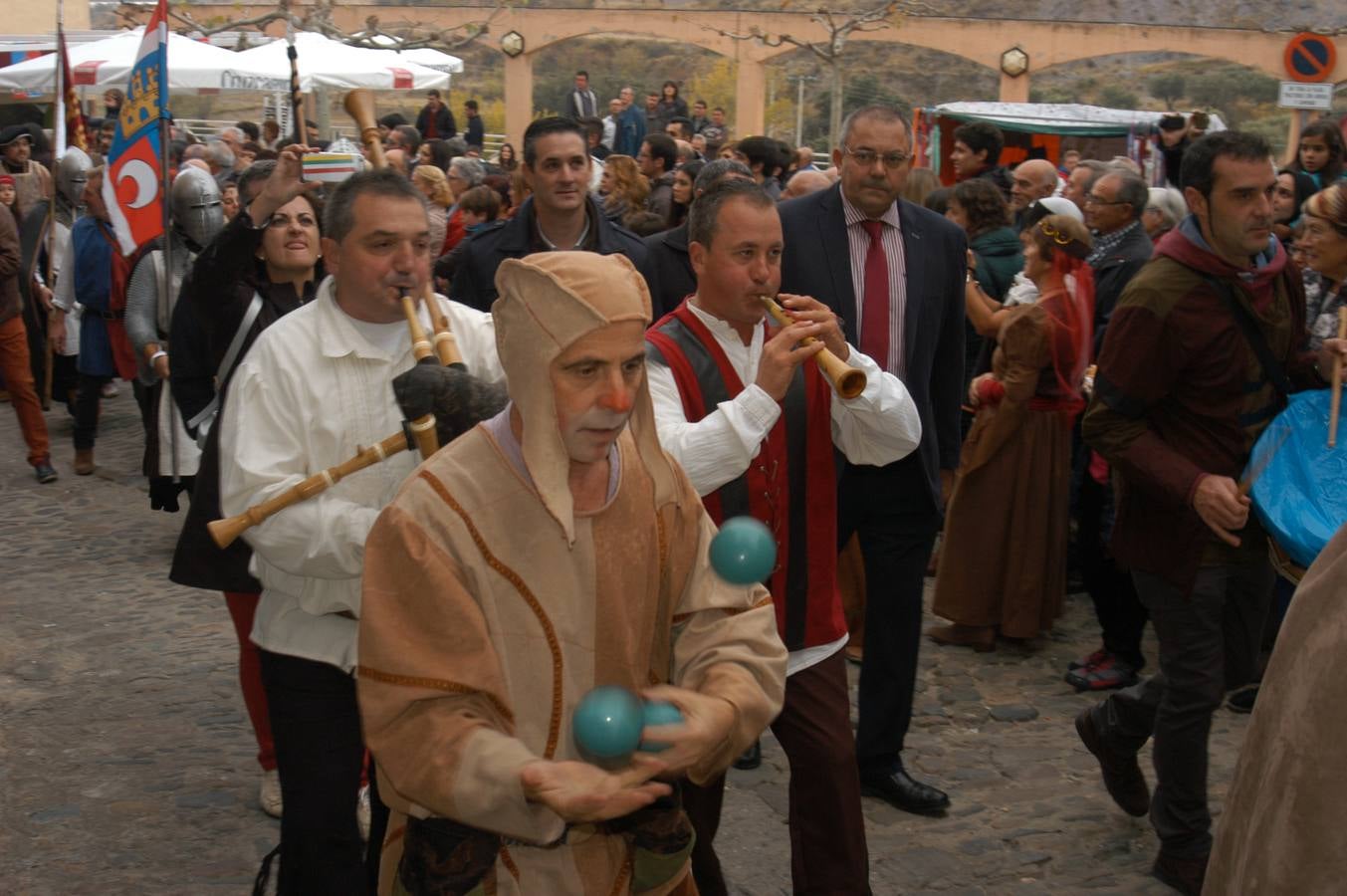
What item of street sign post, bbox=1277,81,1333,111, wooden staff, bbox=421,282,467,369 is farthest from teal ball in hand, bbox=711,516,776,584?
street sign post, bbox=1277,81,1333,111

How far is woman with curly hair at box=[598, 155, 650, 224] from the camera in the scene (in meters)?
9.31

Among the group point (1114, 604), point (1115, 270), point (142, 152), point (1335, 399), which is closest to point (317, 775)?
point (1335, 399)

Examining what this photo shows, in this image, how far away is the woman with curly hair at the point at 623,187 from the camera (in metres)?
9.31

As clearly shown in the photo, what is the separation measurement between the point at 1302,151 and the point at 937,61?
194 feet

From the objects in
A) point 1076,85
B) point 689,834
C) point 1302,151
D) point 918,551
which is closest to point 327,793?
point 689,834

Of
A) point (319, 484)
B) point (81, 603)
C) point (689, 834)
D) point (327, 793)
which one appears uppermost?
point (319, 484)

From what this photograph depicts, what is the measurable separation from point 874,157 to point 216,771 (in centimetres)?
315

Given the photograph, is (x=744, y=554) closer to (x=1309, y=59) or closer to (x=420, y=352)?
(x=420, y=352)

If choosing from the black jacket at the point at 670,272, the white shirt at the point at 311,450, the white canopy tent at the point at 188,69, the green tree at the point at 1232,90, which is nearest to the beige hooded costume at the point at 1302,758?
the white shirt at the point at 311,450

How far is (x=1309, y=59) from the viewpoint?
11688 millimetres

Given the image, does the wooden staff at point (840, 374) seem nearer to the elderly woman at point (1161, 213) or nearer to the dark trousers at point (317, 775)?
the dark trousers at point (317, 775)

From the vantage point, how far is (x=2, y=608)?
742 cm

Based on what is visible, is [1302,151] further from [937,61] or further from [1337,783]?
[937,61]

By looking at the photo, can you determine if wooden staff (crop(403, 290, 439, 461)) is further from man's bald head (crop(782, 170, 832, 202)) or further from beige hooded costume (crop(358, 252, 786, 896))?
man's bald head (crop(782, 170, 832, 202))
